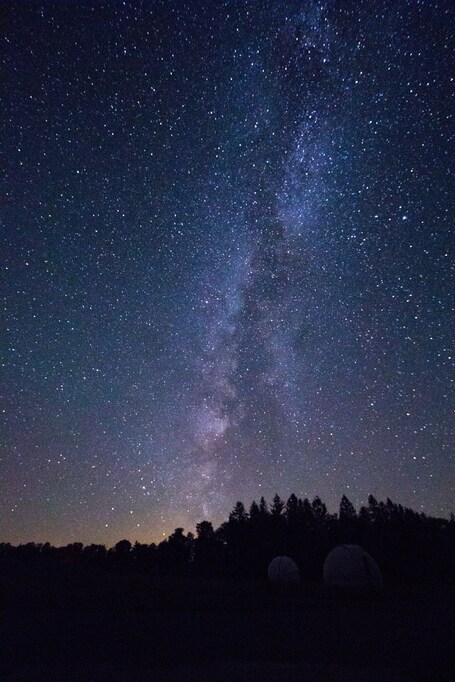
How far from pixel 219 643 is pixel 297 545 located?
60583 mm

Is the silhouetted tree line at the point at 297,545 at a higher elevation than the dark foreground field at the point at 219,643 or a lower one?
higher

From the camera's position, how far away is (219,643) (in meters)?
8.59

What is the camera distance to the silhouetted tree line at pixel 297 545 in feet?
174

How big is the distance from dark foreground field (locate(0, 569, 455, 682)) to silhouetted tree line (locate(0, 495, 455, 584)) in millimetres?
29774

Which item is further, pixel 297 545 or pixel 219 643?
pixel 297 545

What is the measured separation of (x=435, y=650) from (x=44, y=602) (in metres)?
15.0

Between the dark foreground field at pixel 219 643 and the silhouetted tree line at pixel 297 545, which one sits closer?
the dark foreground field at pixel 219 643

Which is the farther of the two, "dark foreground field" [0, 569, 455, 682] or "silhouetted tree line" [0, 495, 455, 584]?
"silhouetted tree line" [0, 495, 455, 584]

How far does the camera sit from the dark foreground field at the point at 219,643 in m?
6.01

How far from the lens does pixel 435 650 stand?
809cm

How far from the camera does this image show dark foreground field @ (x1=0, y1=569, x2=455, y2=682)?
6.01 m

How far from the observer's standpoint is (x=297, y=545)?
62844 millimetres

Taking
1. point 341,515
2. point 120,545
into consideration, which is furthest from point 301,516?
point 120,545

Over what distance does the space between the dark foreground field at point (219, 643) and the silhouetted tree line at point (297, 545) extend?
29774 mm
